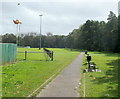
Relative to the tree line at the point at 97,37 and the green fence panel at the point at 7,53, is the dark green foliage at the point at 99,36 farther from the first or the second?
the green fence panel at the point at 7,53

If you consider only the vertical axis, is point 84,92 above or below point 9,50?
below

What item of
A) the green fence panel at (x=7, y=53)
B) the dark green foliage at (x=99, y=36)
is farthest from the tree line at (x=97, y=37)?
the green fence panel at (x=7, y=53)

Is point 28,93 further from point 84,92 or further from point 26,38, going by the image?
point 26,38

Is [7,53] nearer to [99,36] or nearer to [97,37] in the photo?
[99,36]

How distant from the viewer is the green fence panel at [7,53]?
629 inches

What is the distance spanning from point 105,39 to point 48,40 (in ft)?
213

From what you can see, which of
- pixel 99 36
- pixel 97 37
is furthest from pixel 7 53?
pixel 97 37

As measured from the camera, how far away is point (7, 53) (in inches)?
675

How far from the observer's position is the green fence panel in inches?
629

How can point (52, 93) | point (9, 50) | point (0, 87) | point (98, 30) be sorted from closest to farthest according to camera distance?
point (52, 93), point (0, 87), point (9, 50), point (98, 30)

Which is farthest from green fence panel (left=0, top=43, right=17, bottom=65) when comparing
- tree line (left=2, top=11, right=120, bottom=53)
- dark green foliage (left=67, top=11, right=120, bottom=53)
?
dark green foliage (left=67, top=11, right=120, bottom=53)

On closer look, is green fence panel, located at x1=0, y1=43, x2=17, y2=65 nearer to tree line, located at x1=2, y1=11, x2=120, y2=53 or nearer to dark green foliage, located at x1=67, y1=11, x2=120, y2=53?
tree line, located at x1=2, y1=11, x2=120, y2=53

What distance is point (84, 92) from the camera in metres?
7.25

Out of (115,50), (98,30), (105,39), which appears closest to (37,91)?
(115,50)
